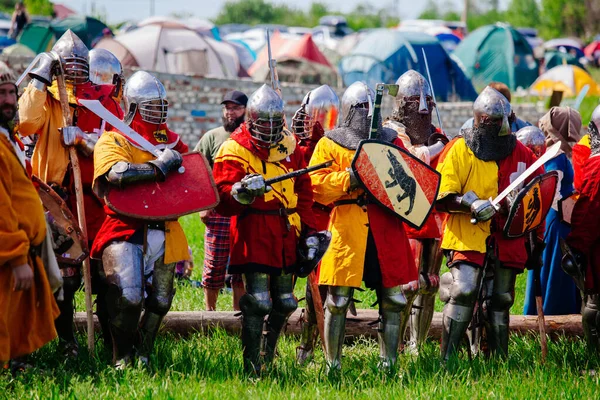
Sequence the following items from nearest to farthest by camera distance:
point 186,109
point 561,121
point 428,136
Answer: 1. point 428,136
2. point 561,121
3. point 186,109

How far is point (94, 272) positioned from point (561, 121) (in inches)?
154

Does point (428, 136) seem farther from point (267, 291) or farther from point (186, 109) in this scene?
point (186, 109)

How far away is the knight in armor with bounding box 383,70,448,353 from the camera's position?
7.56m

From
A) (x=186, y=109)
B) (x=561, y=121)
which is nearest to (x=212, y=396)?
(x=561, y=121)

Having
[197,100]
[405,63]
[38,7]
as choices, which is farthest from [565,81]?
[38,7]

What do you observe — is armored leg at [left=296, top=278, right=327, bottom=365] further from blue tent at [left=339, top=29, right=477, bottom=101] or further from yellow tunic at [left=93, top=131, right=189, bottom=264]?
blue tent at [left=339, top=29, right=477, bottom=101]

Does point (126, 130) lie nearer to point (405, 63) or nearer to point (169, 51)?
point (169, 51)

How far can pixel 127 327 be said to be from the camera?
6.20 meters

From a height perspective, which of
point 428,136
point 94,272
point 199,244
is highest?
point 428,136

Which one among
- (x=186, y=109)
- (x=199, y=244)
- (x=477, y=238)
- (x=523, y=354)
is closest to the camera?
(x=477, y=238)

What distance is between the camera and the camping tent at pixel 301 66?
21578 millimetres

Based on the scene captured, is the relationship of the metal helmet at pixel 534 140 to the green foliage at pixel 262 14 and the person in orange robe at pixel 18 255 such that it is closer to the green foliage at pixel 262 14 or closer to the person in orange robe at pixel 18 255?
the person in orange robe at pixel 18 255

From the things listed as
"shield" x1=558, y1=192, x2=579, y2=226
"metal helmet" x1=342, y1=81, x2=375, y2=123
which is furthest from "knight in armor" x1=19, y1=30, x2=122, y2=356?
"shield" x1=558, y1=192, x2=579, y2=226

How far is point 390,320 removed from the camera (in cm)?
652
